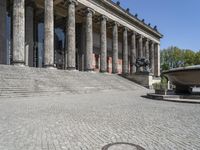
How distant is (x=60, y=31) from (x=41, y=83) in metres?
23.4

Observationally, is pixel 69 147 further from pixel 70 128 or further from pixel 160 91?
pixel 160 91

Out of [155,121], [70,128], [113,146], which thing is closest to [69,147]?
[113,146]

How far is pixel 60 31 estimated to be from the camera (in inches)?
1711

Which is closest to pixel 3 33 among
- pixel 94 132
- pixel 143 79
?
pixel 143 79

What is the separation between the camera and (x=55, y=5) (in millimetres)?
38062

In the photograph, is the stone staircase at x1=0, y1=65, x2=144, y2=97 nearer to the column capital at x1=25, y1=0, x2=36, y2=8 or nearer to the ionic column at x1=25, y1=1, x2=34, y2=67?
the ionic column at x1=25, y1=1, x2=34, y2=67

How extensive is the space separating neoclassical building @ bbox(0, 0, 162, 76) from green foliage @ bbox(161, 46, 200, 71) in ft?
112

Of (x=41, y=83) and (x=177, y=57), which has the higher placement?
(x=177, y=57)

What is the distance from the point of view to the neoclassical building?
28703mm

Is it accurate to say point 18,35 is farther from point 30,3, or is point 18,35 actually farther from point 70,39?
point 30,3

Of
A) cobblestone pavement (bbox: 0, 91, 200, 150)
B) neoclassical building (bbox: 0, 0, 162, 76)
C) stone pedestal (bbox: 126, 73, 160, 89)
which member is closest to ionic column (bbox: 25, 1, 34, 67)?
neoclassical building (bbox: 0, 0, 162, 76)

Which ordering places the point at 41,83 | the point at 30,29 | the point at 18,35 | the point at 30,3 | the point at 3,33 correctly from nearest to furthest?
the point at 41,83 → the point at 18,35 → the point at 3,33 → the point at 30,3 → the point at 30,29

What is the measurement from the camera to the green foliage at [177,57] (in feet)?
274

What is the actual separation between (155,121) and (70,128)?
2912mm
